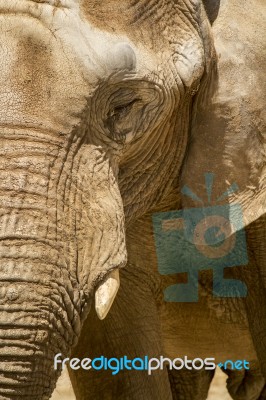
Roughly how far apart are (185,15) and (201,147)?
0.34 meters

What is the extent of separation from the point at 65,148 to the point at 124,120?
217 millimetres

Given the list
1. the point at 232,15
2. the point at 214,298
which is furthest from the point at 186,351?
the point at 232,15

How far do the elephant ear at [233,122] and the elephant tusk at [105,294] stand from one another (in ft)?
1.74

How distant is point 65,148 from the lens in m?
2.61

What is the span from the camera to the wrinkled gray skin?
2.50 meters

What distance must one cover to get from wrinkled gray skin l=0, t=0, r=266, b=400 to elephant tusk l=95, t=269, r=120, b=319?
2 centimetres

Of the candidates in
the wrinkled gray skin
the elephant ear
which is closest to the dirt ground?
the wrinkled gray skin

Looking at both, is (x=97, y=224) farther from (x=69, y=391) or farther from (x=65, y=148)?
(x=69, y=391)

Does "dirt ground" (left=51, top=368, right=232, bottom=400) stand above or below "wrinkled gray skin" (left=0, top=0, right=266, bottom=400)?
above

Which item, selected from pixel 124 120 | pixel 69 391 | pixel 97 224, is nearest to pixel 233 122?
pixel 124 120

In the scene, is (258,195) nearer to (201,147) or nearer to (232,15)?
(201,147)

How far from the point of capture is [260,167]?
3141 mm

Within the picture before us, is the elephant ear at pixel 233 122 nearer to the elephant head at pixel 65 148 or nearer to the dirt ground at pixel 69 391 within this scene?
the elephant head at pixel 65 148

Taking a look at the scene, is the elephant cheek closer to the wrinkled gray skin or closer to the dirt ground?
the wrinkled gray skin
